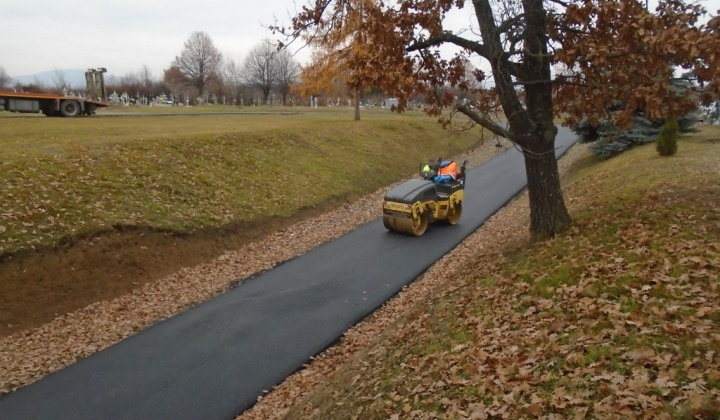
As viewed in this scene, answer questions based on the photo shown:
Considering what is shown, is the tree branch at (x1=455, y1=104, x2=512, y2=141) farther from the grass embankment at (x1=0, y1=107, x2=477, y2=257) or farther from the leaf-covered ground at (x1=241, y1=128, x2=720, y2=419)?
the leaf-covered ground at (x1=241, y1=128, x2=720, y2=419)

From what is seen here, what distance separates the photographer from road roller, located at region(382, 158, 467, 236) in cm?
1564

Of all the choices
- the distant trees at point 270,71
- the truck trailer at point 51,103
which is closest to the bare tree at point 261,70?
the distant trees at point 270,71

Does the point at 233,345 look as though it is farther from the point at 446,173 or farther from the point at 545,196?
the point at 446,173

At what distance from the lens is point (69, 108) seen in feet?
92.7

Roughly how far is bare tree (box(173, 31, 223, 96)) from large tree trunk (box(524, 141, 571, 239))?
245 feet

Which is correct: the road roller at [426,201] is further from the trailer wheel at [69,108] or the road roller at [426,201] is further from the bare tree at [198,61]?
the bare tree at [198,61]

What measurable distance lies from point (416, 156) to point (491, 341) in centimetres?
2546

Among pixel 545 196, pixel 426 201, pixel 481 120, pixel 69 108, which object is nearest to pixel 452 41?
pixel 481 120

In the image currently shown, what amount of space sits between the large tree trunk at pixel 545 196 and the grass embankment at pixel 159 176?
2.12 metres

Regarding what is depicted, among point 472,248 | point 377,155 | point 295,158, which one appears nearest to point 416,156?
point 377,155

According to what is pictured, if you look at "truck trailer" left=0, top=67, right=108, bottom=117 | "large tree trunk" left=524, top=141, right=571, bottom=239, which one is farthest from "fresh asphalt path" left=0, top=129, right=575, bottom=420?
"truck trailer" left=0, top=67, right=108, bottom=117

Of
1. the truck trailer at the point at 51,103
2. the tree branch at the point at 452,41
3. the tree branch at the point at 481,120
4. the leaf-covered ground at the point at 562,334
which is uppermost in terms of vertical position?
the tree branch at the point at 452,41

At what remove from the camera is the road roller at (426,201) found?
15.6m

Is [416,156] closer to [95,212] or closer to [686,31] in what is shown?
[95,212]
